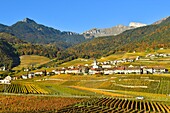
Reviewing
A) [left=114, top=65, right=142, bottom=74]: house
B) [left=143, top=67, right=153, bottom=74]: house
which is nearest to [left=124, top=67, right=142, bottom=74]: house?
[left=114, top=65, right=142, bottom=74]: house

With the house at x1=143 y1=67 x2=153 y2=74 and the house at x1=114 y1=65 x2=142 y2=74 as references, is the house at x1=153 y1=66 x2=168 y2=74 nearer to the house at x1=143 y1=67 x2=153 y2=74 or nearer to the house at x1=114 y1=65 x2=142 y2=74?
the house at x1=143 y1=67 x2=153 y2=74

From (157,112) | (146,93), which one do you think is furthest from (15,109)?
(146,93)

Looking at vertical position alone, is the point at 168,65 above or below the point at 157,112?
above

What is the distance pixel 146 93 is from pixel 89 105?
Answer: 36.6m

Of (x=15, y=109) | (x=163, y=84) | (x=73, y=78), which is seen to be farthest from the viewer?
(x=73, y=78)

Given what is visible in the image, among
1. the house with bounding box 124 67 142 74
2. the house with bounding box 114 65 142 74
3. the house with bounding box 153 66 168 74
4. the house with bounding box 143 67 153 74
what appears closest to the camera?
the house with bounding box 153 66 168 74

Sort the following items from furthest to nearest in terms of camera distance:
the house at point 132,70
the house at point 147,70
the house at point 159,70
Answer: the house at point 132,70, the house at point 147,70, the house at point 159,70

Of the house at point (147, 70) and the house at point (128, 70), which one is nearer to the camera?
the house at point (147, 70)

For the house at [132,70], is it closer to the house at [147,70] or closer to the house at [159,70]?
the house at [147,70]

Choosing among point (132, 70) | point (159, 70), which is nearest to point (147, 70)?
point (159, 70)

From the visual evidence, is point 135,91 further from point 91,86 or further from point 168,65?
point 168,65

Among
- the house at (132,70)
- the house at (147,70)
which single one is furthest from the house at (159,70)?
the house at (132,70)

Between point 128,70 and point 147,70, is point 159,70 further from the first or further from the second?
point 128,70

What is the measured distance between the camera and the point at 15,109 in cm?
6444
